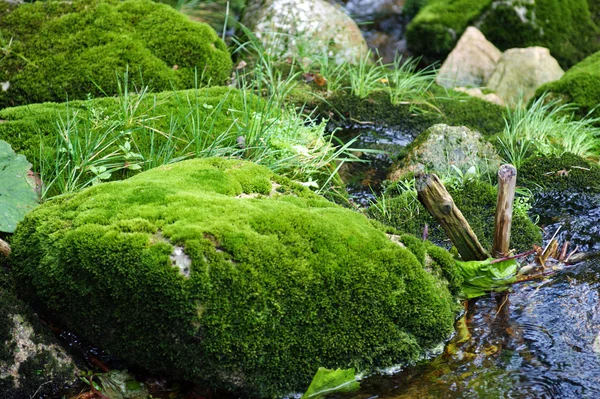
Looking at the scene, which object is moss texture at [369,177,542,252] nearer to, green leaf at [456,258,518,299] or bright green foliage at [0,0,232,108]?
green leaf at [456,258,518,299]

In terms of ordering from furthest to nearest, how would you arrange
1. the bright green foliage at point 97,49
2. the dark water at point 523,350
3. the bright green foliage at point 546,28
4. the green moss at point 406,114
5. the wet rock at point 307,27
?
the bright green foliage at point 546,28
the wet rock at point 307,27
the green moss at point 406,114
the bright green foliage at point 97,49
the dark water at point 523,350

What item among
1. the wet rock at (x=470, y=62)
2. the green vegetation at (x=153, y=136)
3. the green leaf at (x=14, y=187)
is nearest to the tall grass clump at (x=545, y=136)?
the green vegetation at (x=153, y=136)

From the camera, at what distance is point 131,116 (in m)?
4.81

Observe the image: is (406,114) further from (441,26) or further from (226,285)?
(226,285)

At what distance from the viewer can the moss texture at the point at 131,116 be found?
4.68m

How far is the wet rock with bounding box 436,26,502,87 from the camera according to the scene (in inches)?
344

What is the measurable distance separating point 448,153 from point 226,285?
3019mm

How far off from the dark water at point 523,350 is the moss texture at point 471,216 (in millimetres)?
441

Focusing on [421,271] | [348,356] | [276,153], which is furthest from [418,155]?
[348,356]

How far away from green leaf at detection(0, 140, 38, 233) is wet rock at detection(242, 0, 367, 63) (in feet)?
13.3

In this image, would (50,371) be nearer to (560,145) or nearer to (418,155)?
(418,155)

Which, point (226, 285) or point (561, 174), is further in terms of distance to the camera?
point (561, 174)

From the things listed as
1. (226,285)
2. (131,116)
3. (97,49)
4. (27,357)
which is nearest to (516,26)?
(97,49)

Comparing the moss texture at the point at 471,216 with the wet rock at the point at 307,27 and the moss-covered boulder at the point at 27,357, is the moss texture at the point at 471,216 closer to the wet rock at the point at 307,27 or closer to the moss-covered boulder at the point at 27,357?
the moss-covered boulder at the point at 27,357
